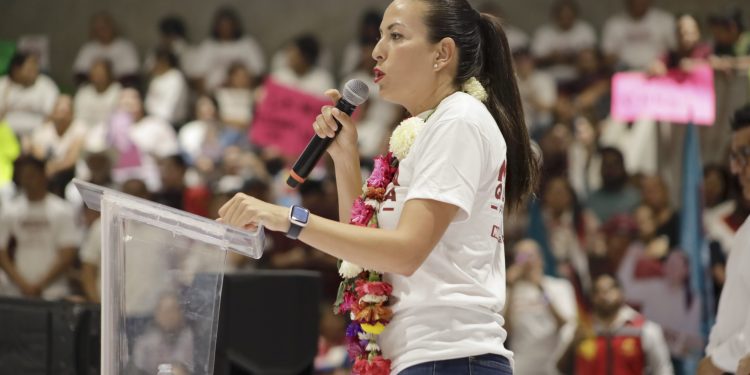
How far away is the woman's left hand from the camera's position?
2527 mm

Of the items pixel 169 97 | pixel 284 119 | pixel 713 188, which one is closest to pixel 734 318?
pixel 713 188

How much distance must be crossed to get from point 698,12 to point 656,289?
3884mm

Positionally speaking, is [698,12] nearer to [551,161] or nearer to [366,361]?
[551,161]

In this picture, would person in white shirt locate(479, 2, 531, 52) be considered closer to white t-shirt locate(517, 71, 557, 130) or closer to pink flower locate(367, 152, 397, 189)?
white t-shirt locate(517, 71, 557, 130)

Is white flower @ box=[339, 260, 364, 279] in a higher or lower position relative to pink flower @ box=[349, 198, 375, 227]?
lower

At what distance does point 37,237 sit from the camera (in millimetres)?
8219

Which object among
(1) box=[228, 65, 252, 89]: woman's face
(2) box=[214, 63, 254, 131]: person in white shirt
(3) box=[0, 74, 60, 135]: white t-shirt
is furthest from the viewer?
(3) box=[0, 74, 60, 135]: white t-shirt

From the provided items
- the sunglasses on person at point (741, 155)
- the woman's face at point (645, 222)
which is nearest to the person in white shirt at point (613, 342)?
the woman's face at point (645, 222)

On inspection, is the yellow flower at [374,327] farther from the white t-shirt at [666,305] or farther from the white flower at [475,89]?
the white t-shirt at [666,305]

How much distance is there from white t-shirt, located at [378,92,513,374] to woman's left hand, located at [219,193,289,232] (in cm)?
30

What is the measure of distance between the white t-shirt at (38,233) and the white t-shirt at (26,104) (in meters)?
2.58

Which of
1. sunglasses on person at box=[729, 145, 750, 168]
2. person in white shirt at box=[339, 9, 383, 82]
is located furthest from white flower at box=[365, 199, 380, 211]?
person in white shirt at box=[339, 9, 383, 82]

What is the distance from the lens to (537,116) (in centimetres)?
900

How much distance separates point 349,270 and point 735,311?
1.47 meters
